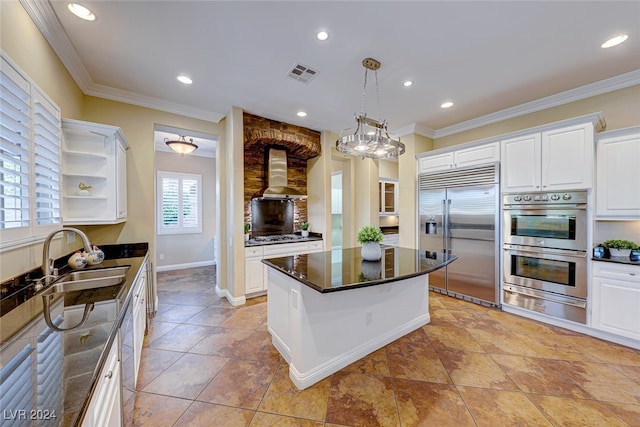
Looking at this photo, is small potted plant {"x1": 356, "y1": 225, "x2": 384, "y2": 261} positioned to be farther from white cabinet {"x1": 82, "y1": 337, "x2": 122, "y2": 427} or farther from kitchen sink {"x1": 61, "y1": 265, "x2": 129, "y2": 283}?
kitchen sink {"x1": 61, "y1": 265, "x2": 129, "y2": 283}

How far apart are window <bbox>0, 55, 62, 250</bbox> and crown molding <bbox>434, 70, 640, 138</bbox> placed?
5.16 metres

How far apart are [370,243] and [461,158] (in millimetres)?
2458

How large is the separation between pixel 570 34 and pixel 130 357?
4194 millimetres

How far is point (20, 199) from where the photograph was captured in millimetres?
1584

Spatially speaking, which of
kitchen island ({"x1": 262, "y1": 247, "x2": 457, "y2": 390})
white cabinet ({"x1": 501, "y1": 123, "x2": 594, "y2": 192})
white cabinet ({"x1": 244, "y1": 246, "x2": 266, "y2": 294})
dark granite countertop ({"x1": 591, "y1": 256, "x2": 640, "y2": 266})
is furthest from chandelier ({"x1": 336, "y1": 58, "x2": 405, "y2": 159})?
dark granite countertop ({"x1": 591, "y1": 256, "x2": 640, "y2": 266})

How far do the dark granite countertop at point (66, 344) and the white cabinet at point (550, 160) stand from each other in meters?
4.20

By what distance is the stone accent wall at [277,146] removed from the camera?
393cm

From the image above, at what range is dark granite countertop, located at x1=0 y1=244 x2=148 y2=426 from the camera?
68 cm

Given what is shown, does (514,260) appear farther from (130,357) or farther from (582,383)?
(130,357)

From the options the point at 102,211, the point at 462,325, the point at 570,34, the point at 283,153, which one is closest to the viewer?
the point at 570,34

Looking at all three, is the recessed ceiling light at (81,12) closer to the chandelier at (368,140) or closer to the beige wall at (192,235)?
the chandelier at (368,140)

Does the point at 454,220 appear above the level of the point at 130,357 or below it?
above

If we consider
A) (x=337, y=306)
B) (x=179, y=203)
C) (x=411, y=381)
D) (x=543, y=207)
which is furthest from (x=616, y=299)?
(x=179, y=203)

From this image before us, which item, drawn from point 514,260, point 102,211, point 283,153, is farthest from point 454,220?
point 102,211
